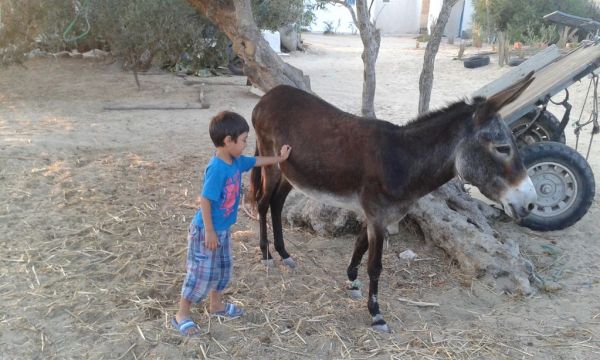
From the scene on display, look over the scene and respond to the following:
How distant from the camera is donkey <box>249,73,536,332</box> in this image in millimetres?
3166

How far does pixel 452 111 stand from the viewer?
3.38m

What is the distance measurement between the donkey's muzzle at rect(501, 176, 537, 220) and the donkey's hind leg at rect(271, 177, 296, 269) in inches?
66.9

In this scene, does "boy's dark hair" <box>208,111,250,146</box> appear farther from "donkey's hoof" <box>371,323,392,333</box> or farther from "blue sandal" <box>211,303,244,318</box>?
"donkey's hoof" <box>371,323,392,333</box>

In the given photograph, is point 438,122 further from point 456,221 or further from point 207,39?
point 207,39

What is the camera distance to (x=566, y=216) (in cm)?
486

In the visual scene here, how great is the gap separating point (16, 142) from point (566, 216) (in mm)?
6493

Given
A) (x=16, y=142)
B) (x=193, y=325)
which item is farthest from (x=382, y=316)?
(x=16, y=142)

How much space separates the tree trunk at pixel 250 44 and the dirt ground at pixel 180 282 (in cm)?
142

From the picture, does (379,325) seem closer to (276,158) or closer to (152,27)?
(276,158)

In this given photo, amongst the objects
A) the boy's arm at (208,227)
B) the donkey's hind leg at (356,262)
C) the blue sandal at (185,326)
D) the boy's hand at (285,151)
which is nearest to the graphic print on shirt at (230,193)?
the boy's arm at (208,227)

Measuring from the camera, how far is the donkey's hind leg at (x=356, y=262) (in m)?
3.74

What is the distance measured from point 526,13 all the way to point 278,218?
59.5 feet

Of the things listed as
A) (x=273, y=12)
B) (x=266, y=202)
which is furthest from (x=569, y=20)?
(x=273, y=12)

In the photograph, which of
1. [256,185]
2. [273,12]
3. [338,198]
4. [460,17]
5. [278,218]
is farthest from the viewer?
[460,17]
